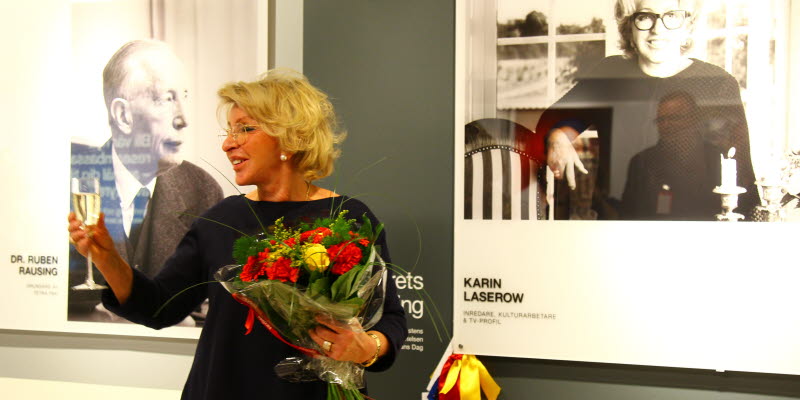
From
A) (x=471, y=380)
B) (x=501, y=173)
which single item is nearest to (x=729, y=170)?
(x=501, y=173)

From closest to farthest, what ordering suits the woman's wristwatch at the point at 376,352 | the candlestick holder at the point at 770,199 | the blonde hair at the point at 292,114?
the woman's wristwatch at the point at 376,352 < the blonde hair at the point at 292,114 < the candlestick holder at the point at 770,199

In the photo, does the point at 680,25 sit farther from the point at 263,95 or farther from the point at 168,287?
the point at 168,287

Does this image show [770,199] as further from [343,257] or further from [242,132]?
[242,132]

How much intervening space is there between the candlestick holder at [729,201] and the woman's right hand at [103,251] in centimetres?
190

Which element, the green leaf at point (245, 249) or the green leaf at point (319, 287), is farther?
the green leaf at point (245, 249)

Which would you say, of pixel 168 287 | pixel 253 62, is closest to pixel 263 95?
pixel 168 287

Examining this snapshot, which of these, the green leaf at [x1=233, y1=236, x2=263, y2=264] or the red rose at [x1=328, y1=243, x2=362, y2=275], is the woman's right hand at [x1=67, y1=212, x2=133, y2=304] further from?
the red rose at [x1=328, y1=243, x2=362, y2=275]

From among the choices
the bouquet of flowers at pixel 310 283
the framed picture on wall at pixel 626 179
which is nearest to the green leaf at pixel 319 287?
the bouquet of flowers at pixel 310 283

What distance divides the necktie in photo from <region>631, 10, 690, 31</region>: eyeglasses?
6.91 ft

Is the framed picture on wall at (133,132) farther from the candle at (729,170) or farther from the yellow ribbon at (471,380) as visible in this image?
the candle at (729,170)

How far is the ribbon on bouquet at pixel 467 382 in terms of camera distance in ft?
8.19

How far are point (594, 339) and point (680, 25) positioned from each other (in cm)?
115

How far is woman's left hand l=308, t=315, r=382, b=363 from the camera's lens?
5.13ft

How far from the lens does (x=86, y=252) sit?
1.69m
